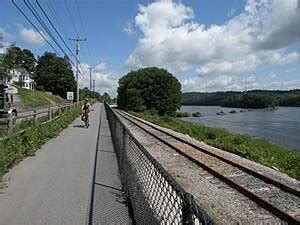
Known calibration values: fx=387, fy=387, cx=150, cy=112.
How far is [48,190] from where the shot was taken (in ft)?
24.8

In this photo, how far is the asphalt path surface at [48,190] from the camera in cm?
595

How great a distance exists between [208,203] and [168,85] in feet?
277

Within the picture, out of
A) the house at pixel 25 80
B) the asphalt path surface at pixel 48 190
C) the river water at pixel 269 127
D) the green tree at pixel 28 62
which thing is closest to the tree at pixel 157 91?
the river water at pixel 269 127

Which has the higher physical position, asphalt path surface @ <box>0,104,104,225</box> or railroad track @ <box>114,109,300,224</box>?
asphalt path surface @ <box>0,104,104,225</box>

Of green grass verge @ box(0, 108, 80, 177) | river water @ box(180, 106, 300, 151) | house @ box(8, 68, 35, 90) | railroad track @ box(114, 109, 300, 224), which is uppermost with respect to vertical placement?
house @ box(8, 68, 35, 90)

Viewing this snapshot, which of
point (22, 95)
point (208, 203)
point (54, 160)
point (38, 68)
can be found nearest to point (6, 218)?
point (208, 203)

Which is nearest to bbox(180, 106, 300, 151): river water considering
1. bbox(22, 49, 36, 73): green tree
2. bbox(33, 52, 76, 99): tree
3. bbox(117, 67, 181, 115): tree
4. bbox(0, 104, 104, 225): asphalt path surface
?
bbox(117, 67, 181, 115): tree

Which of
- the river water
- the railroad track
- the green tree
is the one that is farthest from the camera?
the green tree

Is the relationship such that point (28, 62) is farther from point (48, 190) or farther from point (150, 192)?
point (150, 192)

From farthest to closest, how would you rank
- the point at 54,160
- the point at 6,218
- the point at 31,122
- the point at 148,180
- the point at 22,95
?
the point at 22,95 < the point at 31,122 < the point at 54,160 < the point at 148,180 < the point at 6,218

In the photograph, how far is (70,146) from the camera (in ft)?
47.9

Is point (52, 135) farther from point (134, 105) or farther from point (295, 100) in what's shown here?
point (295, 100)

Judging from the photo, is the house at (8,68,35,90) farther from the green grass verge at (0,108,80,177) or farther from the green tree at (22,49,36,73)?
the green grass verge at (0,108,80,177)

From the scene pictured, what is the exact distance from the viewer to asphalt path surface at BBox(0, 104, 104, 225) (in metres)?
5.95
